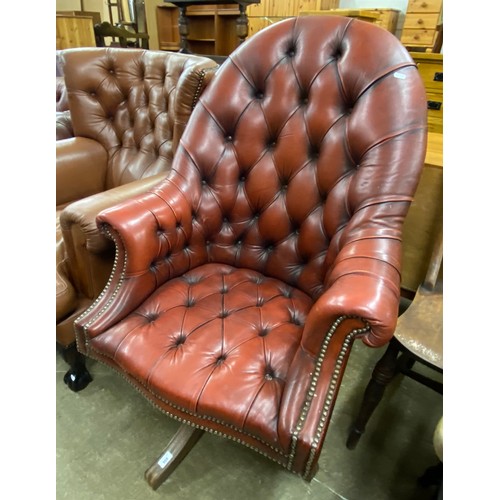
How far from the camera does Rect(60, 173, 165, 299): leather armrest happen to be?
1014 millimetres

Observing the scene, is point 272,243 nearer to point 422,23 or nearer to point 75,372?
point 75,372

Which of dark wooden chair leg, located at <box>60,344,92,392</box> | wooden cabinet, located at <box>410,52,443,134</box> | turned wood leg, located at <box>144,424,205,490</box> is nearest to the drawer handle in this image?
wooden cabinet, located at <box>410,52,443,134</box>

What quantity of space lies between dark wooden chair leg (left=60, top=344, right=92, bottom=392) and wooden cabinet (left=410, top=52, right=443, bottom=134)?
195 cm

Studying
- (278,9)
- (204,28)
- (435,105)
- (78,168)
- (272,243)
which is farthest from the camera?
(204,28)

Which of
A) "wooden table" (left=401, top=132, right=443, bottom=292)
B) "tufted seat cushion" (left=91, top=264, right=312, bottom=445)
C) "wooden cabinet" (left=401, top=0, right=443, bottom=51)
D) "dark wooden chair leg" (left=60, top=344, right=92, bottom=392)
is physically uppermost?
"wooden cabinet" (left=401, top=0, right=443, bottom=51)

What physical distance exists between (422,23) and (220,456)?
258 centimetres

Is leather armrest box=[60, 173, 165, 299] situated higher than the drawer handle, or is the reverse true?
the drawer handle

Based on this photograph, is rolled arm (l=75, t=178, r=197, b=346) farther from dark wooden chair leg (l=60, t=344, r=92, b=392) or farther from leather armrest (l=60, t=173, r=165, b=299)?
dark wooden chair leg (l=60, t=344, r=92, b=392)

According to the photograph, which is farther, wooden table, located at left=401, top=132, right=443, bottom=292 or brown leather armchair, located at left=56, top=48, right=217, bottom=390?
brown leather armchair, located at left=56, top=48, right=217, bottom=390

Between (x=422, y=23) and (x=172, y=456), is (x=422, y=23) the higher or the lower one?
the higher one

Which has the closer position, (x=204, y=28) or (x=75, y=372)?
(x=75, y=372)

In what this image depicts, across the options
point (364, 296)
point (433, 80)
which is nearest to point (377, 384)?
point (364, 296)

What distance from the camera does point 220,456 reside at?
1.10 meters
